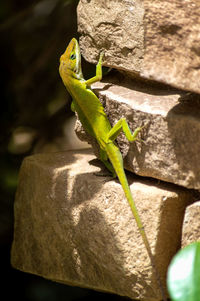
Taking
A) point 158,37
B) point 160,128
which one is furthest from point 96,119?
point 158,37

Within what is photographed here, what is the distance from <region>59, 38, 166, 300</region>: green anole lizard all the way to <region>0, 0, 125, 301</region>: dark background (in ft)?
4.54

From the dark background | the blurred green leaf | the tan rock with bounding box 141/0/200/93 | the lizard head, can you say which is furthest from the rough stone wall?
the dark background

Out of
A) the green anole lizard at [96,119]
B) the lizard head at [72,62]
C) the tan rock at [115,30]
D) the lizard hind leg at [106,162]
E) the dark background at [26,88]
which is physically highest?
the tan rock at [115,30]

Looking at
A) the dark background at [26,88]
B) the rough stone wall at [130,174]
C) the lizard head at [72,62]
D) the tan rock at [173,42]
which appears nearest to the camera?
the tan rock at [173,42]

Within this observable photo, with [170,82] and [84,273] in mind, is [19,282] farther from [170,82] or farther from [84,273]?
[170,82]

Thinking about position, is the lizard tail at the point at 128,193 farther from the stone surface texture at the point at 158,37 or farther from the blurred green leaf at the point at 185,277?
the blurred green leaf at the point at 185,277

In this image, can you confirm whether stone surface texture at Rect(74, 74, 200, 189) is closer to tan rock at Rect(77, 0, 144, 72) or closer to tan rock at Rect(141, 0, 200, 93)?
tan rock at Rect(77, 0, 144, 72)

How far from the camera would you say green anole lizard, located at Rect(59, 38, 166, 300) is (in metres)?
3.34

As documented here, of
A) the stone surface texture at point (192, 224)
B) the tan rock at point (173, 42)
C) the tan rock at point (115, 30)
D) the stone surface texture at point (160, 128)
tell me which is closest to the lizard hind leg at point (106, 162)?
the stone surface texture at point (160, 128)

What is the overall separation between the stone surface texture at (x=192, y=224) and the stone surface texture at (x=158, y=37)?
0.67 metres

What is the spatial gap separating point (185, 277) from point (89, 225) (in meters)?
1.38

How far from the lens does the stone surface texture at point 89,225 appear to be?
321cm

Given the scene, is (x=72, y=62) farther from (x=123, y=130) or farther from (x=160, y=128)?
(x=160, y=128)

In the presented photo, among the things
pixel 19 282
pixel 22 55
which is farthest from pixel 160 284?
pixel 22 55
